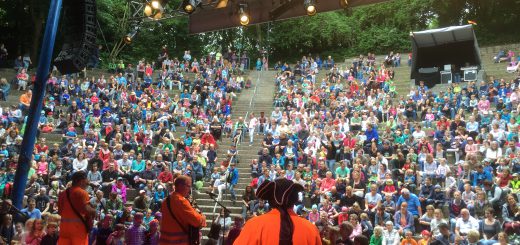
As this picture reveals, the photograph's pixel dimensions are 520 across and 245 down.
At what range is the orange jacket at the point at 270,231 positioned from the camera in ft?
13.0

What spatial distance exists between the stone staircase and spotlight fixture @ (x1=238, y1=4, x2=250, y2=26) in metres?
4.47

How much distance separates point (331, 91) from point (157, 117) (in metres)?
7.35

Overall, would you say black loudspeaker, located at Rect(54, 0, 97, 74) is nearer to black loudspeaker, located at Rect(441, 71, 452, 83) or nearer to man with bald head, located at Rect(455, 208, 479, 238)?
man with bald head, located at Rect(455, 208, 479, 238)

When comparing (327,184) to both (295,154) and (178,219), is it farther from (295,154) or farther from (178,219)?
(178,219)

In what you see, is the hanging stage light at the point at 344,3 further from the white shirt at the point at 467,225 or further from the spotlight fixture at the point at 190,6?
the white shirt at the point at 467,225

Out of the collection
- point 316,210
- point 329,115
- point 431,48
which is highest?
point 431,48

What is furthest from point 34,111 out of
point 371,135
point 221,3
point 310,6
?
point 371,135

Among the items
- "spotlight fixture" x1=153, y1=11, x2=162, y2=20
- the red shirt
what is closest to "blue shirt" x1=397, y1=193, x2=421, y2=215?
the red shirt

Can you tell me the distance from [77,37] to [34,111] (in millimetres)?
1604

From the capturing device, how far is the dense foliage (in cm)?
3102

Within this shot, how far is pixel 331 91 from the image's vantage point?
24312mm

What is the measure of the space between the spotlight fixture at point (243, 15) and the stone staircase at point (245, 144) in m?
4.47

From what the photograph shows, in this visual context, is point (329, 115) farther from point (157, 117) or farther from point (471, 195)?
point (471, 195)

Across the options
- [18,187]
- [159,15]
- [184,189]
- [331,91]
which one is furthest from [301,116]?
[184,189]
